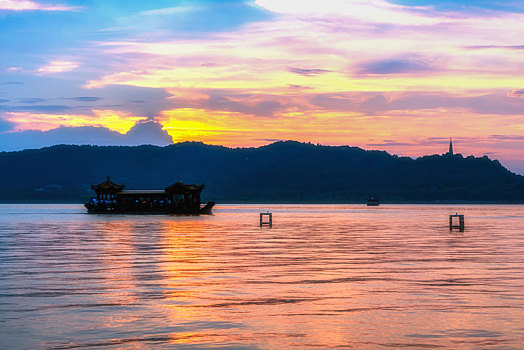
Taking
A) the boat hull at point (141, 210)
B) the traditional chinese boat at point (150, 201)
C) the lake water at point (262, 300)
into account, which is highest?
the traditional chinese boat at point (150, 201)

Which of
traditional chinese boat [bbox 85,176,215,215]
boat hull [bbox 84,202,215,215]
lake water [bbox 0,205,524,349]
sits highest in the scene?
traditional chinese boat [bbox 85,176,215,215]

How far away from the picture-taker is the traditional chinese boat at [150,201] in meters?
136

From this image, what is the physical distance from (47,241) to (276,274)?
31272 mm

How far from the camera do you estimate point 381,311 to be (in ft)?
73.7

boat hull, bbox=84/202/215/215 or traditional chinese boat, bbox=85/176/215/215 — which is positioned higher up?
traditional chinese boat, bbox=85/176/215/215

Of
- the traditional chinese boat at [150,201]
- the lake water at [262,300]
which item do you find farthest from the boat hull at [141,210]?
the lake water at [262,300]

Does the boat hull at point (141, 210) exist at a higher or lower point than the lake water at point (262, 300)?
higher

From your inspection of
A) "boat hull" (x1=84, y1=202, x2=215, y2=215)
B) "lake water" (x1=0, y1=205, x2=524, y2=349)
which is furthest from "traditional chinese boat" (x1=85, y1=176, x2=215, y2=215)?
"lake water" (x1=0, y1=205, x2=524, y2=349)

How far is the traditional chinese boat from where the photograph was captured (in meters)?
136

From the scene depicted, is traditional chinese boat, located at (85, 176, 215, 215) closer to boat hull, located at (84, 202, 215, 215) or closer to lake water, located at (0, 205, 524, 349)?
boat hull, located at (84, 202, 215, 215)

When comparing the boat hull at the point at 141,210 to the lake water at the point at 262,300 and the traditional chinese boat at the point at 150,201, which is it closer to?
the traditional chinese boat at the point at 150,201

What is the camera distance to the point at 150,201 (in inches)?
5541

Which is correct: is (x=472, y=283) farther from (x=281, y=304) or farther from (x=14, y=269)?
(x=14, y=269)

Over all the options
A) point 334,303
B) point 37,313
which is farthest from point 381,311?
point 37,313
